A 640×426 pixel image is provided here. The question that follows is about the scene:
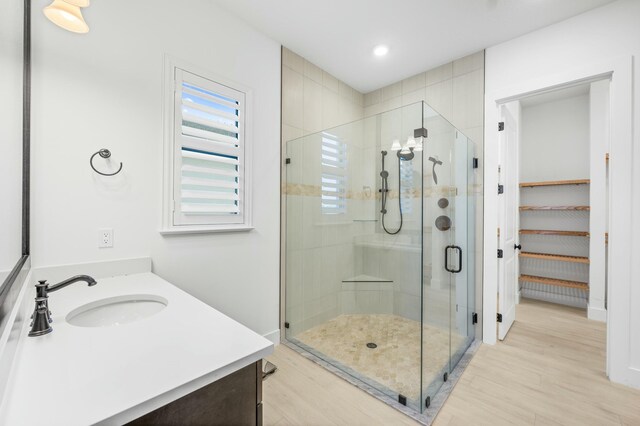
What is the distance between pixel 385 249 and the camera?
2.48 meters

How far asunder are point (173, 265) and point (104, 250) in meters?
0.40

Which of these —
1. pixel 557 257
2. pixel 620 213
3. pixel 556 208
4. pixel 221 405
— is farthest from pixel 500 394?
pixel 556 208

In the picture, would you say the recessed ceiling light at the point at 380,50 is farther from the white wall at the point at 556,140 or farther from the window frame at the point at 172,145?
the white wall at the point at 556,140

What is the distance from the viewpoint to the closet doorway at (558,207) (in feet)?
10.2

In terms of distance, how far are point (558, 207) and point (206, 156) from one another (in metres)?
4.30

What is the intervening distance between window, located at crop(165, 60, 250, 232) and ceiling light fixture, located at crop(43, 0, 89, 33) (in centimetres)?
68

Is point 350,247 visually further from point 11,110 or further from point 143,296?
point 11,110

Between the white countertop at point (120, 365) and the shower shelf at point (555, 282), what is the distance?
4259mm

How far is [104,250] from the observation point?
1.61 meters

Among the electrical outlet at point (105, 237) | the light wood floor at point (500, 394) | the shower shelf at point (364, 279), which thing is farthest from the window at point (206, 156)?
the light wood floor at point (500, 394)

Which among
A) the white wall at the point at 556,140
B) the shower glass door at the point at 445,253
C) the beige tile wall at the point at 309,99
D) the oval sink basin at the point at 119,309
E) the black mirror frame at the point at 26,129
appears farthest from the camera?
the white wall at the point at 556,140

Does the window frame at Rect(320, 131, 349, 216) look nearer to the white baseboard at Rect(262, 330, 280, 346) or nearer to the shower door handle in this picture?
the shower door handle

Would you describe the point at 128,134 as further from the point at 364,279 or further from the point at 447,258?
the point at 447,258

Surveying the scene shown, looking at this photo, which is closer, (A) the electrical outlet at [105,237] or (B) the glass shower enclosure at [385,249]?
(A) the electrical outlet at [105,237]
